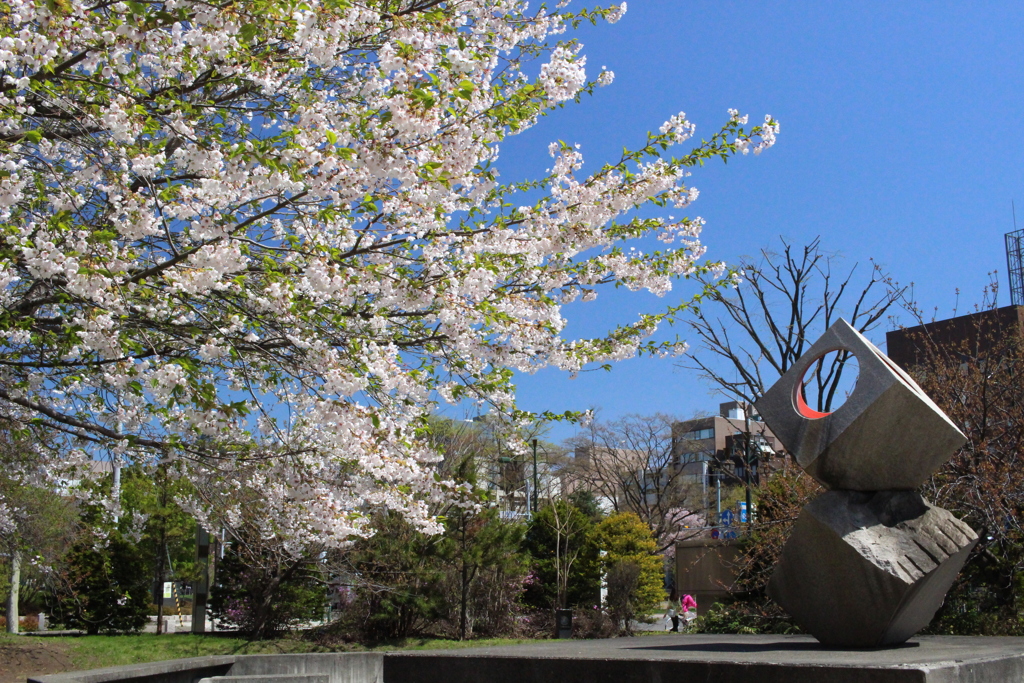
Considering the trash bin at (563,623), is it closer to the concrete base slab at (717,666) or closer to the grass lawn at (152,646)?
the grass lawn at (152,646)

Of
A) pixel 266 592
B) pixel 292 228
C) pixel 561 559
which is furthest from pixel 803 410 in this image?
pixel 561 559

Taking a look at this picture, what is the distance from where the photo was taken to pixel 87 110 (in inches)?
193

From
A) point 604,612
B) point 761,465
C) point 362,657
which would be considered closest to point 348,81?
point 362,657

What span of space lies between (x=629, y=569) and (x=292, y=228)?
16.1m

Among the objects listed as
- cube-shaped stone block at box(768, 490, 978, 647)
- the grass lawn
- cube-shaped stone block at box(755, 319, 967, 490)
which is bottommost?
the grass lawn

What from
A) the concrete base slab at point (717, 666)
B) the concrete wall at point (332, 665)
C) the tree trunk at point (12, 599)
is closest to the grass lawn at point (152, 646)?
the tree trunk at point (12, 599)

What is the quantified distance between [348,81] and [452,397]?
8.68ft

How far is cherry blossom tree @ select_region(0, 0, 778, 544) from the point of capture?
15.2 feet

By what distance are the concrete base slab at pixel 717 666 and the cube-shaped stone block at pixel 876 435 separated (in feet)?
4.44

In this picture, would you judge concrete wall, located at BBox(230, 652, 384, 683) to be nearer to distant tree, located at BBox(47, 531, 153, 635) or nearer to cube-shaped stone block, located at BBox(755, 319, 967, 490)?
cube-shaped stone block, located at BBox(755, 319, 967, 490)

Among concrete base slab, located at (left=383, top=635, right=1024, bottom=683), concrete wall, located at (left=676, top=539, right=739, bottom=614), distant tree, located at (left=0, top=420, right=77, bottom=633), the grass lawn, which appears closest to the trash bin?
the grass lawn

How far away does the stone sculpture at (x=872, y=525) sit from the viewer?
6.24 meters

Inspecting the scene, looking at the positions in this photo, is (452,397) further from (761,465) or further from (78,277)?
(761,465)

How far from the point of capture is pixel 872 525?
648 cm
